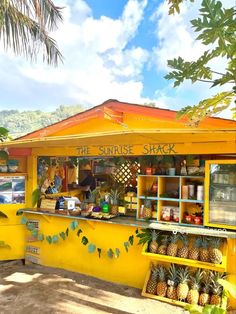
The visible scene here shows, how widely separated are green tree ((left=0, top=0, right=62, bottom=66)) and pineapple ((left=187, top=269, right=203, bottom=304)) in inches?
226

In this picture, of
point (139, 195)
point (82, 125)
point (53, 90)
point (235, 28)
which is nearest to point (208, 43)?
point (235, 28)

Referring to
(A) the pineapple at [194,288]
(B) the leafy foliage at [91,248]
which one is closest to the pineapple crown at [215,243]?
(A) the pineapple at [194,288]

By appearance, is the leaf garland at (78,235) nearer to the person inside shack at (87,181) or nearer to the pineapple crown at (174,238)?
the pineapple crown at (174,238)

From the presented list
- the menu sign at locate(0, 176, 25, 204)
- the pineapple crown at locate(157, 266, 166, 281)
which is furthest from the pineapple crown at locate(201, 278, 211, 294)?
the menu sign at locate(0, 176, 25, 204)

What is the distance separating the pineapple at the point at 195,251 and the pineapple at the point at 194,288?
283mm

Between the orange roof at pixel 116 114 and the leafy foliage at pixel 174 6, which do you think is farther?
the orange roof at pixel 116 114

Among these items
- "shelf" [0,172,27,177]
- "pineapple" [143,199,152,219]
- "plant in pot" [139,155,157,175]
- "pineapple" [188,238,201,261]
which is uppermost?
"plant in pot" [139,155,157,175]

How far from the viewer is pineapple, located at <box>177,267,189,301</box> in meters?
4.75

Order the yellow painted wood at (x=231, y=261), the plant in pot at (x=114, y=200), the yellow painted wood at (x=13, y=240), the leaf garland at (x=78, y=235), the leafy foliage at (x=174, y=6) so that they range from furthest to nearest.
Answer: the yellow painted wood at (x=13, y=240) → the plant in pot at (x=114, y=200) → the leaf garland at (x=78, y=235) → the yellow painted wood at (x=231, y=261) → the leafy foliage at (x=174, y=6)

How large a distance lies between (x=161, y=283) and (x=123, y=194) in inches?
80.5

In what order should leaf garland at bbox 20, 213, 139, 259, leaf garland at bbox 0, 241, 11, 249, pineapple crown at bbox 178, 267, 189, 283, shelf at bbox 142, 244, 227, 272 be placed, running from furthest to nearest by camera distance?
leaf garland at bbox 0, 241, 11, 249 → leaf garland at bbox 20, 213, 139, 259 → pineapple crown at bbox 178, 267, 189, 283 → shelf at bbox 142, 244, 227, 272

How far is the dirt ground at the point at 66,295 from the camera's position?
4656 millimetres

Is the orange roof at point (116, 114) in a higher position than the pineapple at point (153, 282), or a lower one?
higher

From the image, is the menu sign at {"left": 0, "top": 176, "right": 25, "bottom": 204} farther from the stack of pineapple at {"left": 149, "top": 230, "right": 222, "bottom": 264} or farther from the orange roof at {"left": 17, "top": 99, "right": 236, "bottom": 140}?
the stack of pineapple at {"left": 149, "top": 230, "right": 222, "bottom": 264}
